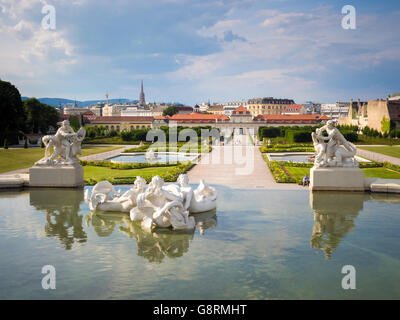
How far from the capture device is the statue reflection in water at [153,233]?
8375 mm

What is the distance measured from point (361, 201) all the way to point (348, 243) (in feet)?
16.4

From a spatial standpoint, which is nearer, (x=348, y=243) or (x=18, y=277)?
(x=18, y=277)

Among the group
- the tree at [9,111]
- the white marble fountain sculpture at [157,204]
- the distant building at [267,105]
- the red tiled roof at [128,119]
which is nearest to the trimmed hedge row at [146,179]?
the white marble fountain sculpture at [157,204]

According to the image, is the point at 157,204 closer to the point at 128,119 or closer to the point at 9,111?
the point at 9,111

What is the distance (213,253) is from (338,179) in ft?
28.1

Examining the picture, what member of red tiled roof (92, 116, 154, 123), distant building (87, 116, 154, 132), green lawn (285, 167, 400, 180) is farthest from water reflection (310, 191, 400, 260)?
red tiled roof (92, 116, 154, 123)

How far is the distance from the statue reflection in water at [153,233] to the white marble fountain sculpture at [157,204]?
0.20 metres

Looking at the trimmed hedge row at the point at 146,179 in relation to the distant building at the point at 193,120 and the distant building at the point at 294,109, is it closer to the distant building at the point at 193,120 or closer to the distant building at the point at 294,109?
the distant building at the point at 193,120

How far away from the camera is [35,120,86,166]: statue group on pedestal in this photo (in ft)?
51.4

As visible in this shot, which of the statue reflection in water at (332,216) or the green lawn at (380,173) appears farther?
the green lawn at (380,173)

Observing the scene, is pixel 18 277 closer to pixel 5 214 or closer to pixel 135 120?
pixel 5 214

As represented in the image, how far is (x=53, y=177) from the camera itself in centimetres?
1583
